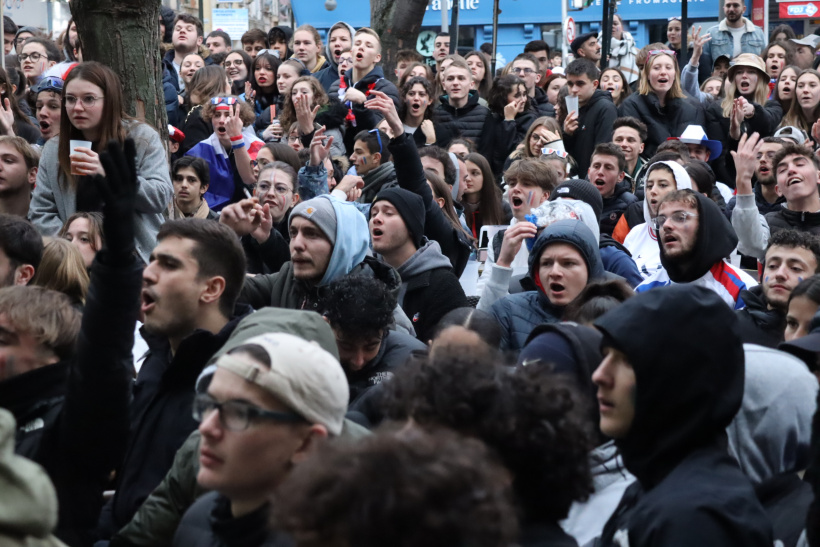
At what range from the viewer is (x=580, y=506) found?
314cm

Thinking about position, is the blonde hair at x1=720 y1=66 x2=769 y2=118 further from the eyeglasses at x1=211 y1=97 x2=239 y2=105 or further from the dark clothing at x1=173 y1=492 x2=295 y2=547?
the dark clothing at x1=173 y1=492 x2=295 y2=547

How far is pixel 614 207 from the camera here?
311 inches

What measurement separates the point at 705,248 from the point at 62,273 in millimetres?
3327

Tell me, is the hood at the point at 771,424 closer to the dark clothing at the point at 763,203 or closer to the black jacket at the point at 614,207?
the black jacket at the point at 614,207

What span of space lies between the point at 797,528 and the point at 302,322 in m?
1.54

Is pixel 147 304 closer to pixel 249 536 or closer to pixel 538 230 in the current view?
pixel 249 536

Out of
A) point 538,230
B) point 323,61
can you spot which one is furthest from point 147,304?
point 323,61

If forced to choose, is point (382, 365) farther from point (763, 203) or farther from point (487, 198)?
point (763, 203)

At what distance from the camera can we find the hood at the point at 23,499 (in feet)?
6.31

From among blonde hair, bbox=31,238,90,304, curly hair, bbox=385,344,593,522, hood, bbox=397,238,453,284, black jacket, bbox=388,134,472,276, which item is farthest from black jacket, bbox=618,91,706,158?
curly hair, bbox=385,344,593,522

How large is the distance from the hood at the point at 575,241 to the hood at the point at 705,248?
0.75 metres

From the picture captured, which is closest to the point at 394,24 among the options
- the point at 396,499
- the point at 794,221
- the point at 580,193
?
the point at 580,193

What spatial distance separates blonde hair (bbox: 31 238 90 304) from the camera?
4539mm

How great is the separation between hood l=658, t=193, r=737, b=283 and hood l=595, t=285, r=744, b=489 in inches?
118
